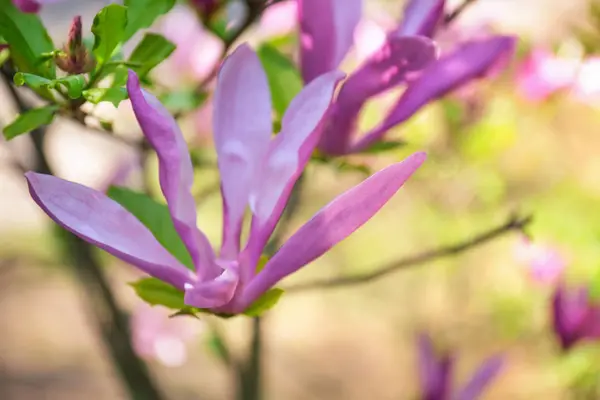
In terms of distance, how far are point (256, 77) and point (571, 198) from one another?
4.29 feet

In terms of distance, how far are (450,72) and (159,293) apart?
23 cm

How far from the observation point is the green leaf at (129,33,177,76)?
0.43 meters

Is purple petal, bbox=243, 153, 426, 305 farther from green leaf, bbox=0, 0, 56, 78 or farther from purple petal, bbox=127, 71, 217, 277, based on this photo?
green leaf, bbox=0, 0, 56, 78

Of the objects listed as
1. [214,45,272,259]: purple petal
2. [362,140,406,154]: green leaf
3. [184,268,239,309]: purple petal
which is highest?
[214,45,272,259]: purple petal

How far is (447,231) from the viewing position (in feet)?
4.32

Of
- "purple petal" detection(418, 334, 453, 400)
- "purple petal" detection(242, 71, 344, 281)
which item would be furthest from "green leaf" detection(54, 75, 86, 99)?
"purple petal" detection(418, 334, 453, 400)

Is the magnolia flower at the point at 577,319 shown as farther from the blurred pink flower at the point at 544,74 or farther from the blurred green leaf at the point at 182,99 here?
the blurred green leaf at the point at 182,99

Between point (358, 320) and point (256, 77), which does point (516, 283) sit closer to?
point (358, 320)

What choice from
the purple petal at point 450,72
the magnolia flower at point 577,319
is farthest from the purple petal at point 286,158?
the magnolia flower at point 577,319

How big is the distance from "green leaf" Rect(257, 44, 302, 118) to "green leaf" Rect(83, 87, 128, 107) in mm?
148

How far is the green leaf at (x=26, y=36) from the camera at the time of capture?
1.32 ft

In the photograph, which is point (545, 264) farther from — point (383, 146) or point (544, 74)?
point (383, 146)

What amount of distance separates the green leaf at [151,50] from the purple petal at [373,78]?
0.12 metres

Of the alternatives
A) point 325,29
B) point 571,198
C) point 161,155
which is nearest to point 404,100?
point 325,29
